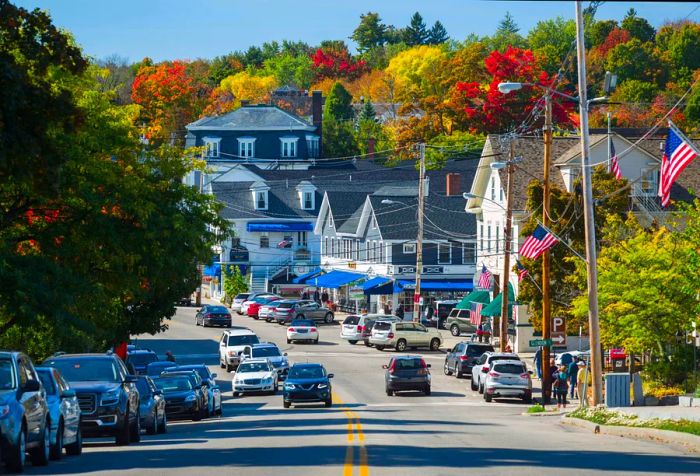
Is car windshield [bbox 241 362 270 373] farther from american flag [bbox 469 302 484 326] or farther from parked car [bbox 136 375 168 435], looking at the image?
american flag [bbox 469 302 484 326]

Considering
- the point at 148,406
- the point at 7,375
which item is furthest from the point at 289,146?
the point at 7,375

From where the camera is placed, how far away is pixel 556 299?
2078 inches

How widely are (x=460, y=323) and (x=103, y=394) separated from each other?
51.5m

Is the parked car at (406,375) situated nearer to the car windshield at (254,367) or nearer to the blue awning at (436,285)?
the car windshield at (254,367)

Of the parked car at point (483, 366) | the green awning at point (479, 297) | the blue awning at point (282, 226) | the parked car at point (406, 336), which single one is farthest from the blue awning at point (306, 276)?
the parked car at point (483, 366)

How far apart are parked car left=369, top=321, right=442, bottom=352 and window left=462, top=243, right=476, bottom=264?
16.6 m

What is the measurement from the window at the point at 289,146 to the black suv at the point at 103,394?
98421mm

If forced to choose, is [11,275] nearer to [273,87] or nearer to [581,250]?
[581,250]

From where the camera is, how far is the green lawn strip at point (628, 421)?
84.9 feet

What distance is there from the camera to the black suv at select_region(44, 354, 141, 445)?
25.0 m

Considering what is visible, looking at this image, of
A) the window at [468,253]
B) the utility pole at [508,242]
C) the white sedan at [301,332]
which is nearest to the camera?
the utility pole at [508,242]

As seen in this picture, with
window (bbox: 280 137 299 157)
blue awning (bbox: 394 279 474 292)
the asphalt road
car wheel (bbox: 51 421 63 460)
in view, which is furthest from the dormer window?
car wheel (bbox: 51 421 63 460)

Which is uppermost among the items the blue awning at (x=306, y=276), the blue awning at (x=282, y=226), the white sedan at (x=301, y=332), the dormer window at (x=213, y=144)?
the dormer window at (x=213, y=144)

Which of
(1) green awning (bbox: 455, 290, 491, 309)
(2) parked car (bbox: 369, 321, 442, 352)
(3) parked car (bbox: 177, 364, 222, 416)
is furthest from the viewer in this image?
(2) parked car (bbox: 369, 321, 442, 352)
